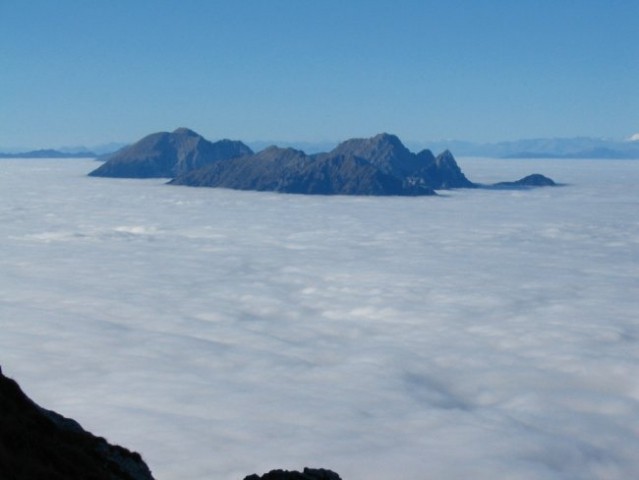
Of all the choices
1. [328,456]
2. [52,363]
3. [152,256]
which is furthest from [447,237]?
[328,456]

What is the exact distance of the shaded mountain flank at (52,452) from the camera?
2050cm

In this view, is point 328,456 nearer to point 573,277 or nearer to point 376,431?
point 376,431

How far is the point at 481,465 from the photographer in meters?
43.6

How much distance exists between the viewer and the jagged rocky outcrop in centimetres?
2044

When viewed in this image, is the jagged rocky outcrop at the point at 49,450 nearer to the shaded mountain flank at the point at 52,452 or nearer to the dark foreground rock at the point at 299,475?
the shaded mountain flank at the point at 52,452

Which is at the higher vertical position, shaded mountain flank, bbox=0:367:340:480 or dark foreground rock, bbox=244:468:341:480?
shaded mountain flank, bbox=0:367:340:480

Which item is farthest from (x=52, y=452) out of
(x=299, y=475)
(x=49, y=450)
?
(x=299, y=475)

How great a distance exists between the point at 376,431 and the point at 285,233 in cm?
12293

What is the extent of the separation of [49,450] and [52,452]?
5.7 inches

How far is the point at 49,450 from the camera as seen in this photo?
73.2 feet

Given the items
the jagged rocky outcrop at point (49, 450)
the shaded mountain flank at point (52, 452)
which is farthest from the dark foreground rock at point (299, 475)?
the jagged rocky outcrop at point (49, 450)

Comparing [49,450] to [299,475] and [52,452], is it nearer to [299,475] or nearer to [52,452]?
[52,452]

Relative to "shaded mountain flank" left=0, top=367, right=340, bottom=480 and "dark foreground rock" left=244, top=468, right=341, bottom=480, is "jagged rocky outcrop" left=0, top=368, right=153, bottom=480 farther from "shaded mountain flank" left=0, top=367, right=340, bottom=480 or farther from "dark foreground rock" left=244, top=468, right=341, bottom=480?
"dark foreground rock" left=244, top=468, right=341, bottom=480

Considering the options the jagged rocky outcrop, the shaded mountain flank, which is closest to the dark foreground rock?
the shaded mountain flank
